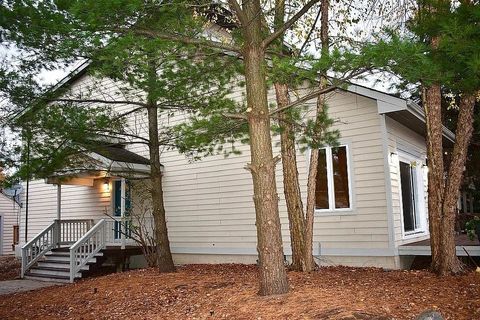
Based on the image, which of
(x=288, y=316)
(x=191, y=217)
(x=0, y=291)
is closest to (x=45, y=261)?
(x=0, y=291)

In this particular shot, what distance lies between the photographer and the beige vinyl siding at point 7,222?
2514cm

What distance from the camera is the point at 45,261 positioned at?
487 inches

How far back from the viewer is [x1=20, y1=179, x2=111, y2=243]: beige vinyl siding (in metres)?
14.8

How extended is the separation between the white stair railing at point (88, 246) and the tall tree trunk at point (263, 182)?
270 inches

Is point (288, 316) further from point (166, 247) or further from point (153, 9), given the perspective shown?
point (166, 247)

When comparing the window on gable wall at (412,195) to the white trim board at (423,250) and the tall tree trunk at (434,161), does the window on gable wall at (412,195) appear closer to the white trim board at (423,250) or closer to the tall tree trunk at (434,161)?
the white trim board at (423,250)

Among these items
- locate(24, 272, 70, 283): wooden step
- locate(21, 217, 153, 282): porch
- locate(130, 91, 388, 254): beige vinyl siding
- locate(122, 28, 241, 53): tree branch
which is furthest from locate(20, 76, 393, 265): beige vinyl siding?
locate(24, 272, 70, 283): wooden step

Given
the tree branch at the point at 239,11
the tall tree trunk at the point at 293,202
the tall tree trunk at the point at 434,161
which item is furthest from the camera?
the tall tree trunk at the point at 293,202

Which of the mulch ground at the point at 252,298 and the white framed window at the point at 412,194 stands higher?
the white framed window at the point at 412,194

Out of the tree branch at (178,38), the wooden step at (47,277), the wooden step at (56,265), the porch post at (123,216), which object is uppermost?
the tree branch at (178,38)

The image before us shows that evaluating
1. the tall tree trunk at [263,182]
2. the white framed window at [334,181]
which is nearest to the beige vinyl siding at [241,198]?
the white framed window at [334,181]

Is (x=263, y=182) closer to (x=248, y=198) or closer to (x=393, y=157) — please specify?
(x=393, y=157)

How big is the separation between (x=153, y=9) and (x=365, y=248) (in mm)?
6544

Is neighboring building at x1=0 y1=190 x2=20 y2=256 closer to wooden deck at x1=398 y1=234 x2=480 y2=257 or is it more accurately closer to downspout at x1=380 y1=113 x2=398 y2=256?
downspout at x1=380 y1=113 x2=398 y2=256
